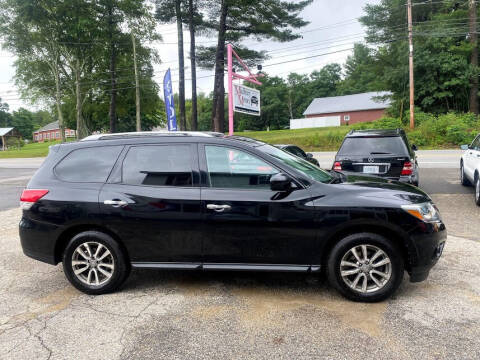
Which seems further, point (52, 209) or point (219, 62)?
point (219, 62)

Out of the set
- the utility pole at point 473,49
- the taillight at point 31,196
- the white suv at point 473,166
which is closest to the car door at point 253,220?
the taillight at point 31,196

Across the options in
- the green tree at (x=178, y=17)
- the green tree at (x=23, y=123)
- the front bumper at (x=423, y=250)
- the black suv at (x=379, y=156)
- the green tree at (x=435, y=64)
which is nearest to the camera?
the front bumper at (x=423, y=250)

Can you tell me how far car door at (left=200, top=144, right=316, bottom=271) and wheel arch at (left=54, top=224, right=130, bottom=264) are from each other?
98 centimetres

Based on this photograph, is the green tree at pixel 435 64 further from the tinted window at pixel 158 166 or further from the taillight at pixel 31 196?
the taillight at pixel 31 196

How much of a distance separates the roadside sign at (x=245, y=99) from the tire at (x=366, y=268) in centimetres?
1276

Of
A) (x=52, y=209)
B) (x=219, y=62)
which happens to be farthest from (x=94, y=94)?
(x=52, y=209)

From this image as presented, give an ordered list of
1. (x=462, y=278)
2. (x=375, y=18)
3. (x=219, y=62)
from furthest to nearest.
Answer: (x=375, y=18) < (x=219, y=62) < (x=462, y=278)

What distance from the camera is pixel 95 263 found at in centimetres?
402

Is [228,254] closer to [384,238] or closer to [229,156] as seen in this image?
[229,156]

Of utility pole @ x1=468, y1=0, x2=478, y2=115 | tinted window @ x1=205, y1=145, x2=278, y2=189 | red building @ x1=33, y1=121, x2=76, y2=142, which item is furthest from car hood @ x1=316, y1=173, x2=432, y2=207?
red building @ x1=33, y1=121, x2=76, y2=142

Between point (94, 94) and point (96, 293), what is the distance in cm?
4788

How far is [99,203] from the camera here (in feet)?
12.9

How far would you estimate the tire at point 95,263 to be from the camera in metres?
3.98

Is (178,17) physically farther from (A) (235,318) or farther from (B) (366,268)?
(A) (235,318)
